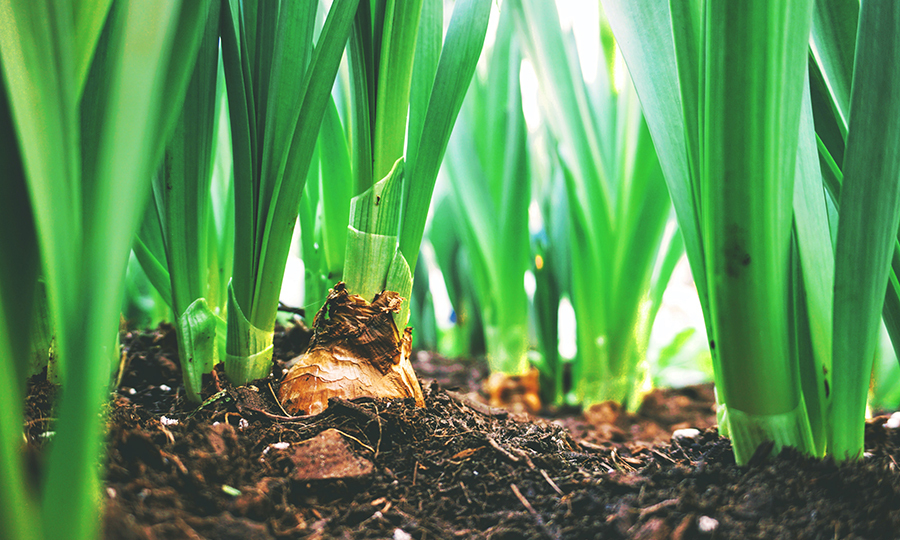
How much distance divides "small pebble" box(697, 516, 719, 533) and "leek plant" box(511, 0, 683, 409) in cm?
74

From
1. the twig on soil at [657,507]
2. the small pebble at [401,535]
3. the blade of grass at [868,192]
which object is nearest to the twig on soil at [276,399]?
the small pebble at [401,535]

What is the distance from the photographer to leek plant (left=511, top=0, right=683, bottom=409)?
102 cm

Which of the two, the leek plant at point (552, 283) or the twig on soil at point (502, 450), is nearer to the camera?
the twig on soil at point (502, 450)

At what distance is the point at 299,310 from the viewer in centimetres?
83

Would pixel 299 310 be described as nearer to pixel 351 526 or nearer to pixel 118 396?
pixel 118 396

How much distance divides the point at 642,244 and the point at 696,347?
29.1 inches

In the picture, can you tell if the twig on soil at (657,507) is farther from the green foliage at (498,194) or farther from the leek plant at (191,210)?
the green foliage at (498,194)

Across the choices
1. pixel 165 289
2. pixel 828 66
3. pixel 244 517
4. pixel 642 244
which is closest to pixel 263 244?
pixel 165 289

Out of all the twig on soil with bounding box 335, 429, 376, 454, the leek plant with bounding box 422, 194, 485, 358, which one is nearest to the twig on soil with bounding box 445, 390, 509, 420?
the twig on soil with bounding box 335, 429, 376, 454

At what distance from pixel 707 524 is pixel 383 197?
452mm

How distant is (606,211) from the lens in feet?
3.62

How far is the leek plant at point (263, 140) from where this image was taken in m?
0.57

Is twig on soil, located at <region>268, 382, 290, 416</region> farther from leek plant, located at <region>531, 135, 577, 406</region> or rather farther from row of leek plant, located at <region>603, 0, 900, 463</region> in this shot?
leek plant, located at <region>531, 135, 577, 406</region>

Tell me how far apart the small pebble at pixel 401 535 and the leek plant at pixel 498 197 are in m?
0.91
